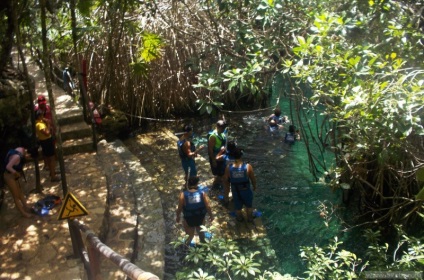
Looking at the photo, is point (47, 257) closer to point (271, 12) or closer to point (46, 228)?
point (46, 228)

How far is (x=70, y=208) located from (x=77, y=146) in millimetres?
3954

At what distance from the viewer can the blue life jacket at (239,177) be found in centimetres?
673

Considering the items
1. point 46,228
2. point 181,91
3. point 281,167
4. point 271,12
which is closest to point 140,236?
point 46,228

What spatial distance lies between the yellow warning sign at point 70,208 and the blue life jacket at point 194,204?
1674 mm

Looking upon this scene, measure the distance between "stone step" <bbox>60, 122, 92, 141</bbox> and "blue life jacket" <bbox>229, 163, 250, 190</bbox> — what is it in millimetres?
3566

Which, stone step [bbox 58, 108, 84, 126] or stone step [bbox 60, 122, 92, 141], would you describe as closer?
stone step [bbox 60, 122, 92, 141]

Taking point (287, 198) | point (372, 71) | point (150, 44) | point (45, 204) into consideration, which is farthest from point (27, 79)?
point (287, 198)

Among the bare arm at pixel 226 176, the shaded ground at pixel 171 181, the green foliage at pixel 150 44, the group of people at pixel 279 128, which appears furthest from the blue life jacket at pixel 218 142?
the group of people at pixel 279 128

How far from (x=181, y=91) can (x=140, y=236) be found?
250 inches

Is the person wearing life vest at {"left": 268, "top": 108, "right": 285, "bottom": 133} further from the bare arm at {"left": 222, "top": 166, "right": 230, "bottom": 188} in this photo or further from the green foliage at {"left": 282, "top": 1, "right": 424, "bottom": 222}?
the green foliage at {"left": 282, "top": 1, "right": 424, "bottom": 222}

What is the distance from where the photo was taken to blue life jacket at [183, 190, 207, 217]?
5.98 metres

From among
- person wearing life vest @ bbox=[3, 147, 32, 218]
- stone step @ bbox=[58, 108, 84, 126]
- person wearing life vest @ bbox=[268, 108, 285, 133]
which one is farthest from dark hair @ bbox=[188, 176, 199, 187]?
person wearing life vest @ bbox=[268, 108, 285, 133]

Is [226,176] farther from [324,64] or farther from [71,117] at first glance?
[71,117]

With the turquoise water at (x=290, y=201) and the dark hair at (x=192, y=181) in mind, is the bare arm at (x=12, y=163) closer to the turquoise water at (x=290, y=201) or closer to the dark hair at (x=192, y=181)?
the dark hair at (x=192, y=181)
